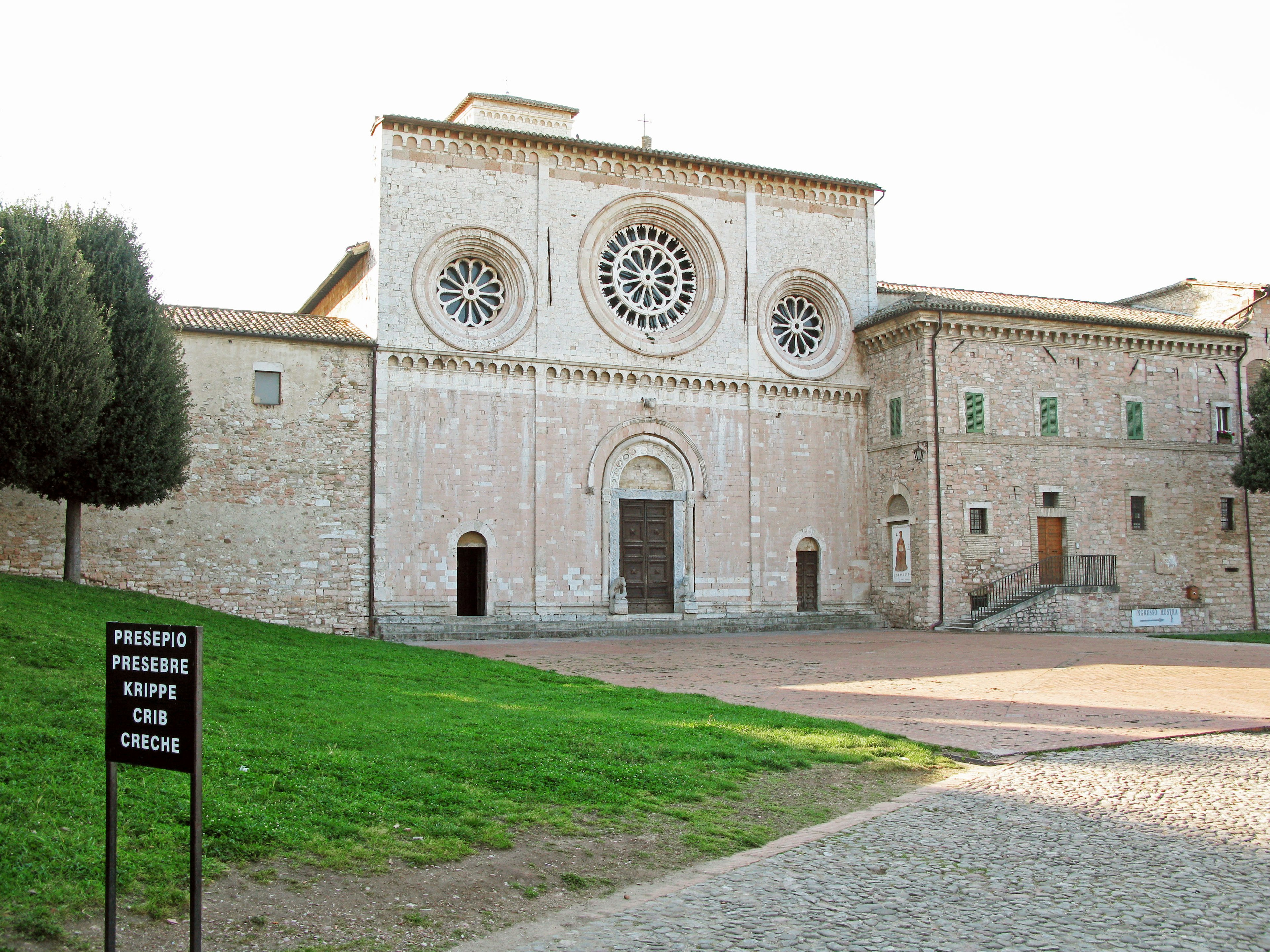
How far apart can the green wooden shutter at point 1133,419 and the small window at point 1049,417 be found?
2543 millimetres

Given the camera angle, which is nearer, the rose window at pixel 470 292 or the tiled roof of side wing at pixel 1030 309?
the rose window at pixel 470 292

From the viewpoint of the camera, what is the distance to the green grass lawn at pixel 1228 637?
90.0ft

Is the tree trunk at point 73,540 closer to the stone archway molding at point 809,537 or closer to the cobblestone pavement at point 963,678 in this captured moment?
the cobblestone pavement at point 963,678

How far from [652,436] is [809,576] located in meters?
6.45

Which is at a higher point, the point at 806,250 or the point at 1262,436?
the point at 806,250

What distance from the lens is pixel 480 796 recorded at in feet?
25.4

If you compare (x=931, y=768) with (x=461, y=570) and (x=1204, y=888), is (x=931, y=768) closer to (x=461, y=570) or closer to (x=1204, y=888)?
(x=1204, y=888)

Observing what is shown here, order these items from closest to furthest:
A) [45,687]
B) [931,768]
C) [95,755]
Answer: [95,755], [45,687], [931,768]

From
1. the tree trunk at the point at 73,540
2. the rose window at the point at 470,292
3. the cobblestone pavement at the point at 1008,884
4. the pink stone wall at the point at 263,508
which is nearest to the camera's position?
the cobblestone pavement at the point at 1008,884

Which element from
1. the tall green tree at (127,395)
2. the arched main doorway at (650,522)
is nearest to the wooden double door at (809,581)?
the arched main doorway at (650,522)

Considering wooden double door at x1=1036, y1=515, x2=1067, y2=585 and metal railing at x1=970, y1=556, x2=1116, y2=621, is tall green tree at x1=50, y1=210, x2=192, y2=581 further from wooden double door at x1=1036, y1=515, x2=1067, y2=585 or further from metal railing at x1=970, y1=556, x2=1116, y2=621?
wooden double door at x1=1036, y1=515, x2=1067, y2=585

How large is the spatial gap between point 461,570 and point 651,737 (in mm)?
17484

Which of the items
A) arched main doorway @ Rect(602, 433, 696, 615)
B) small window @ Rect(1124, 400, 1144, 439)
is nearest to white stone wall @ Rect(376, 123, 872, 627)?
arched main doorway @ Rect(602, 433, 696, 615)

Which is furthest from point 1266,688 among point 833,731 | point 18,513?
point 18,513
